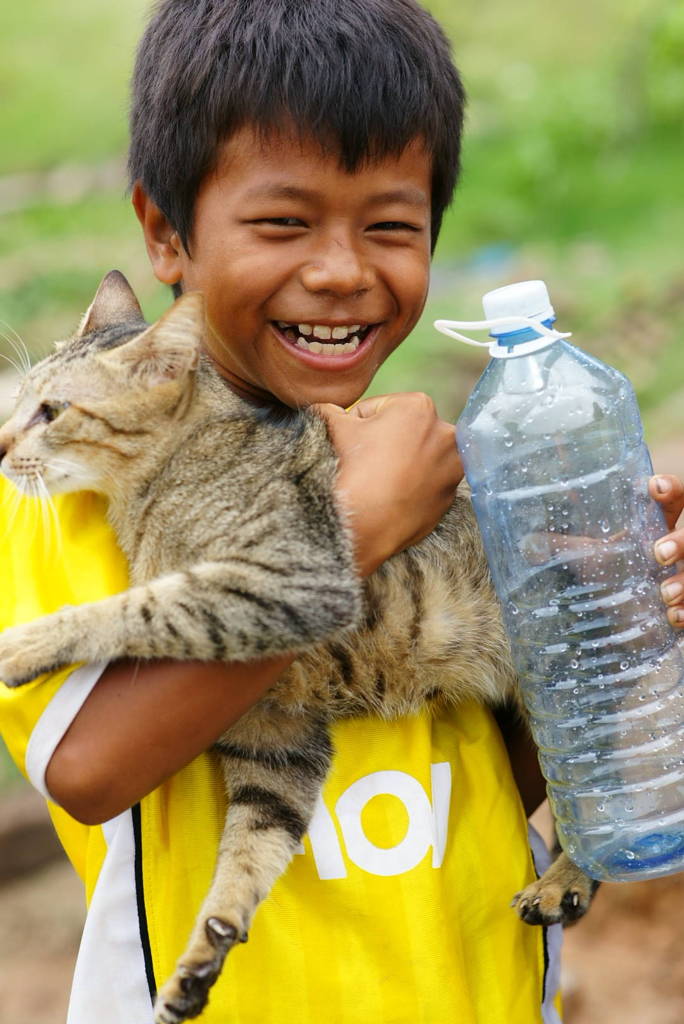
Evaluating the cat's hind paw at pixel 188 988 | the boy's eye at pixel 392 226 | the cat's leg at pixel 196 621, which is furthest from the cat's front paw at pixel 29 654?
the boy's eye at pixel 392 226

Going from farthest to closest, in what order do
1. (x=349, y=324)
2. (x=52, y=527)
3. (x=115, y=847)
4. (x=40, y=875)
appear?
(x=40, y=875) → (x=349, y=324) → (x=52, y=527) → (x=115, y=847)

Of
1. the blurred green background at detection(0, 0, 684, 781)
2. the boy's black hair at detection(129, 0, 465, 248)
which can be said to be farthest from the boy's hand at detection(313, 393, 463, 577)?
the blurred green background at detection(0, 0, 684, 781)

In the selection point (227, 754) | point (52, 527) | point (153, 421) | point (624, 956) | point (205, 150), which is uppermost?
point (205, 150)

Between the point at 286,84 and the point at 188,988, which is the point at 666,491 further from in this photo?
Result: the point at 188,988

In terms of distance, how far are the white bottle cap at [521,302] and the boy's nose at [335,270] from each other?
0.96 feet

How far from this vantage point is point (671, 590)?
1.65 meters

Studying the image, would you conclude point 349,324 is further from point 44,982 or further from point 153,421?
point 44,982

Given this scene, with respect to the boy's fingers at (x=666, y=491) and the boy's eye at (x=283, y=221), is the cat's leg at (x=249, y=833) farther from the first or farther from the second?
the boy's eye at (x=283, y=221)

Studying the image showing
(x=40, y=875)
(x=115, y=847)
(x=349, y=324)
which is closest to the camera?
(x=115, y=847)

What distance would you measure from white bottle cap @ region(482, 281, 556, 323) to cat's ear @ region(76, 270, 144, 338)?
83cm

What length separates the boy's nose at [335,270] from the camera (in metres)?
1.75

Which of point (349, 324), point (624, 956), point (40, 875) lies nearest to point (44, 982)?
point (40, 875)

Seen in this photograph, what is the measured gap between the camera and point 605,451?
176cm

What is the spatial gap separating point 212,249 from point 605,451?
0.70m
